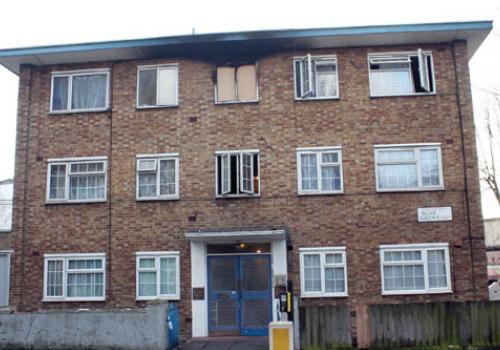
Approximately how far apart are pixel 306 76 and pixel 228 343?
25.1 ft

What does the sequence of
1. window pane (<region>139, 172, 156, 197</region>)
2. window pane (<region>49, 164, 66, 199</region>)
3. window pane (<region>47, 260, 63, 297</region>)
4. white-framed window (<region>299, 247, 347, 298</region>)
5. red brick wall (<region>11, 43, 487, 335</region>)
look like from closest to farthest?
1. white-framed window (<region>299, 247, 347, 298</region>)
2. red brick wall (<region>11, 43, 487, 335</region>)
3. window pane (<region>47, 260, 63, 297</region>)
4. window pane (<region>139, 172, 156, 197</region>)
5. window pane (<region>49, 164, 66, 199</region>)

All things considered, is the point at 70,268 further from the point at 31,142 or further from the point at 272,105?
the point at 272,105

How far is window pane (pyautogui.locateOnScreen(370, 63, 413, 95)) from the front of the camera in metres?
17.5

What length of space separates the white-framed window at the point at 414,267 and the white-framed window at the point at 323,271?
1.11 meters

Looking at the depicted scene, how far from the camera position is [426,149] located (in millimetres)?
17016

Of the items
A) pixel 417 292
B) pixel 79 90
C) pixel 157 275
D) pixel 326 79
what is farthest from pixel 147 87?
pixel 417 292

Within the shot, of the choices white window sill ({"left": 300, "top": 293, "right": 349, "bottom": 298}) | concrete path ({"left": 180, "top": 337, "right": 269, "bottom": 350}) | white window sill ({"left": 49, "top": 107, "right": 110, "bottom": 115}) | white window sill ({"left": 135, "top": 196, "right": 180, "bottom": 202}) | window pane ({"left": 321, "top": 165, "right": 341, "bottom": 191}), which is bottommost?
concrete path ({"left": 180, "top": 337, "right": 269, "bottom": 350})

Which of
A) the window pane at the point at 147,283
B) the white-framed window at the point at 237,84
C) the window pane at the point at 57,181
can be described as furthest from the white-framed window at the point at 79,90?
the window pane at the point at 147,283

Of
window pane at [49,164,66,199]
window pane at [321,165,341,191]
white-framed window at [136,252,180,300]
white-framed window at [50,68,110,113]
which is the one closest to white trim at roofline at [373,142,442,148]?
window pane at [321,165,341,191]

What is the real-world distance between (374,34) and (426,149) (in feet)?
11.5

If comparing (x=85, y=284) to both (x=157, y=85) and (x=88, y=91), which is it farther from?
(x=157, y=85)

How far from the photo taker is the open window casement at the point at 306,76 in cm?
1723

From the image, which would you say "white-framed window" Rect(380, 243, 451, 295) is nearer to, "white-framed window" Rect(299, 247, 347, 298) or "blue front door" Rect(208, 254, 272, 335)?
"white-framed window" Rect(299, 247, 347, 298)

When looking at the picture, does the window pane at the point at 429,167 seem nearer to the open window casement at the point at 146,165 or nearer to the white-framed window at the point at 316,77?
the white-framed window at the point at 316,77
